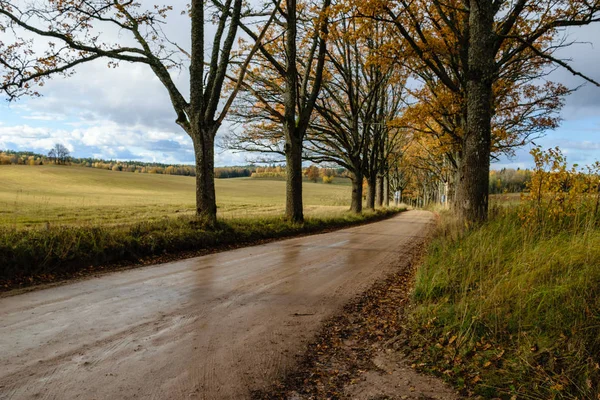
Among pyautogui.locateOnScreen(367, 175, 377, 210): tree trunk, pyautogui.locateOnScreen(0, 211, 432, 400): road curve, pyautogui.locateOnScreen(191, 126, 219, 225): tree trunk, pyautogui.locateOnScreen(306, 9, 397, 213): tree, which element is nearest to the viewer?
pyautogui.locateOnScreen(0, 211, 432, 400): road curve

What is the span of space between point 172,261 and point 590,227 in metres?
7.62

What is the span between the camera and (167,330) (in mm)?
4234

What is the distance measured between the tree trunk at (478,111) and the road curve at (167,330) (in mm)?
2907

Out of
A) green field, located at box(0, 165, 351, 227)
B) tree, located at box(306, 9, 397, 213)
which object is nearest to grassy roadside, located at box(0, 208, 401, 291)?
tree, located at box(306, 9, 397, 213)

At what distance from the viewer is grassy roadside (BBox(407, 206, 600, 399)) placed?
9.89ft

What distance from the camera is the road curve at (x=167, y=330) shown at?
312cm

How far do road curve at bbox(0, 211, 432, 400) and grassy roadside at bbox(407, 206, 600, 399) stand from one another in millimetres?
1382

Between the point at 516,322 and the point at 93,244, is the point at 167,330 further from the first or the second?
the point at 93,244

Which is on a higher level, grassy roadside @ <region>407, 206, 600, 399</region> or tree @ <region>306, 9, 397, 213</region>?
tree @ <region>306, 9, 397, 213</region>

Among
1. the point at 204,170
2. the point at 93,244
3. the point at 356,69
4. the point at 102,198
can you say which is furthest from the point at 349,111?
the point at 102,198

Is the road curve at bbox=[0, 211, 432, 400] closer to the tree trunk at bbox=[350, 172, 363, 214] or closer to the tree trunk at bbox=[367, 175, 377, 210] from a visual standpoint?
the tree trunk at bbox=[350, 172, 363, 214]

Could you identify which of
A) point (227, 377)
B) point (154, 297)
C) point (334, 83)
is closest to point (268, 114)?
point (334, 83)

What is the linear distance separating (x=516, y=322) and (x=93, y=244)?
24.4 feet

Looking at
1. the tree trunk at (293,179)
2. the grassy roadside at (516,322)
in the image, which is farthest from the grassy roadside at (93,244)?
the grassy roadside at (516,322)
